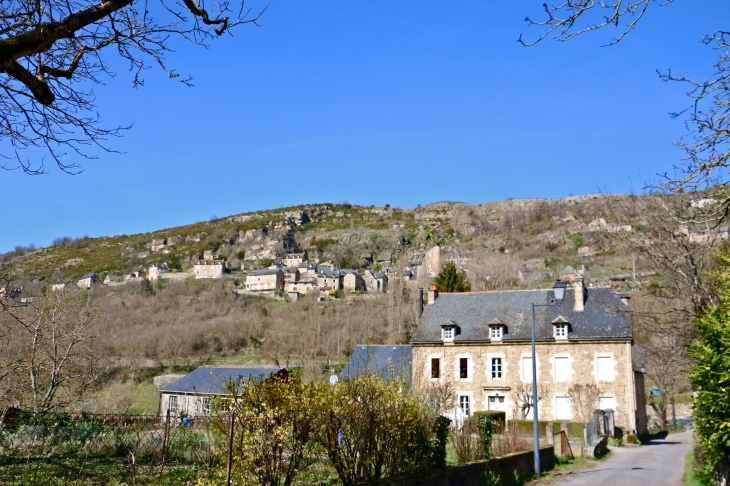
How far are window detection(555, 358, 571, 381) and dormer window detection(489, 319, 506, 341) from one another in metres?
3.25

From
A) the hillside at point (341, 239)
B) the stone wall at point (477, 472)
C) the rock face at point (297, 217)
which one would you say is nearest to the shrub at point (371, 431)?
the stone wall at point (477, 472)

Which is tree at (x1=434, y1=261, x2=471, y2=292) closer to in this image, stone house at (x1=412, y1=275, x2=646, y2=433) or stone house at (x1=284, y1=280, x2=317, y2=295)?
stone house at (x1=412, y1=275, x2=646, y2=433)

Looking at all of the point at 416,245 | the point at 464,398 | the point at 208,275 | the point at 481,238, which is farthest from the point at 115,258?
the point at 464,398

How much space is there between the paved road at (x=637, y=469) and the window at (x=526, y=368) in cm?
682

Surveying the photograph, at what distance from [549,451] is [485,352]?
50.0 feet

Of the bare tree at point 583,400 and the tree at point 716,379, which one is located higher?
the tree at point 716,379

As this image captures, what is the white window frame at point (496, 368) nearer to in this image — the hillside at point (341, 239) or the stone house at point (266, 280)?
the hillside at point (341, 239)

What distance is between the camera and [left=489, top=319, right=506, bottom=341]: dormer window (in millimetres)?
31953

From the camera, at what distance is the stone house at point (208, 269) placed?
419ft

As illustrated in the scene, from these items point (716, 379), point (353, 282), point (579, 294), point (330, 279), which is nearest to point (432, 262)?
point (353, 282)

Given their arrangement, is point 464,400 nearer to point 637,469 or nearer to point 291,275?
point 637,469

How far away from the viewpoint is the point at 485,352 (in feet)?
105

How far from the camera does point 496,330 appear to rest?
32.2m

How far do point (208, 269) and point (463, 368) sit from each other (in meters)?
105
